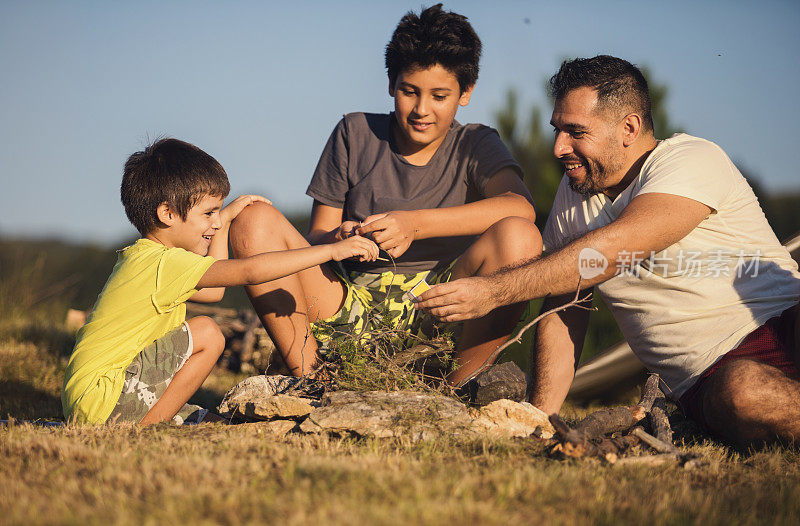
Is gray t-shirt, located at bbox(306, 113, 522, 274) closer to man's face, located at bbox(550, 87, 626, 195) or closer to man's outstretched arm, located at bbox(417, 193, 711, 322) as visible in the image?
man's face, located at bbox(550, 87, 626, 195)

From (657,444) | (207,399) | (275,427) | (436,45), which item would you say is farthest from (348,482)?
(207,399)

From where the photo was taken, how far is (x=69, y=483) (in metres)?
1.93

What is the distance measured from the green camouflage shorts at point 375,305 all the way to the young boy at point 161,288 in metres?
0.49

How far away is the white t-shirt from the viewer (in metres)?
3.03

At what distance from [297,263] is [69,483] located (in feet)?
4.22

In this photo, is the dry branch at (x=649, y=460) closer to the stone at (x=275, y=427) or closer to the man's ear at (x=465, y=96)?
the stone at (x=275, y=427)

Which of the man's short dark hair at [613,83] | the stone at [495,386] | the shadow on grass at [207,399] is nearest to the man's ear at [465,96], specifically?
the man's short dark hair at [613,83]

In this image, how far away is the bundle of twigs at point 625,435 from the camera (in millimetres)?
2449

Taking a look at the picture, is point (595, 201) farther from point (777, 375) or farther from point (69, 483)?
point (69, 483)

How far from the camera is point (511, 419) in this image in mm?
2910

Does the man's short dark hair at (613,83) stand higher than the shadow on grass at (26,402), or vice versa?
the man's short dark hair at (613,83)

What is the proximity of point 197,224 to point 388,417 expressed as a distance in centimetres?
139

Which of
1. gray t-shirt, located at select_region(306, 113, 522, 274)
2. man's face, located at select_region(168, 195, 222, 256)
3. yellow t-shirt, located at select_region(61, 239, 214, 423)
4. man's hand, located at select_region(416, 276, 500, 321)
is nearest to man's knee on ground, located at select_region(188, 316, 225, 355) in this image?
yellow t-shirt, located at select_region(61, 239, 214, 423)

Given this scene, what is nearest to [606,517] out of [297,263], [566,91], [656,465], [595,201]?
[656,465]
